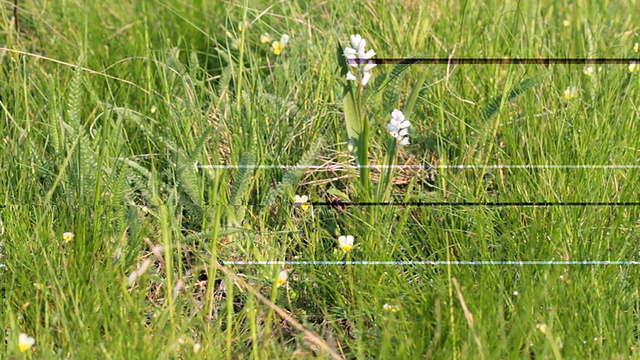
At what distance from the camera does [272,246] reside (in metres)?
1.88

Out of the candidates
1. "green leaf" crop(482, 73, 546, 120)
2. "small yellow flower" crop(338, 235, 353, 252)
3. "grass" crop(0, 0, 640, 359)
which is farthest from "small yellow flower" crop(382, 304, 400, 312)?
"green leaf" crop(482, 73, 546, 120)

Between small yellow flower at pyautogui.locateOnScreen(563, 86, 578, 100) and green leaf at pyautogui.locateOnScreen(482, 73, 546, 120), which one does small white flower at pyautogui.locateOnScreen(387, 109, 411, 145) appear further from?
small yellow flower at pyautogui.locateOnScreen(563, 86, 578, 100)

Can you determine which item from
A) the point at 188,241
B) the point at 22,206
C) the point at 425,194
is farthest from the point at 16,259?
the point at 425,194

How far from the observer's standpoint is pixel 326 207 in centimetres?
198

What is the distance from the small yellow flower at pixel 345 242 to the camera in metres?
1.78

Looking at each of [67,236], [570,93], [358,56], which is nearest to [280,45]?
[358,56]

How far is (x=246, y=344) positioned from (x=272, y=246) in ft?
0.83

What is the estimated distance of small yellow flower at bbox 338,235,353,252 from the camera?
1.78 meters

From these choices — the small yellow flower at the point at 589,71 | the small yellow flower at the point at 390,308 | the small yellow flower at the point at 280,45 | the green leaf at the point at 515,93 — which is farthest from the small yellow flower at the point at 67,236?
the small yellow flower at the point at 589,71

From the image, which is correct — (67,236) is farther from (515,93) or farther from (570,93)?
(570,93)

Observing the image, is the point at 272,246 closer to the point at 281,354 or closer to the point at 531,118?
the point at 281,354

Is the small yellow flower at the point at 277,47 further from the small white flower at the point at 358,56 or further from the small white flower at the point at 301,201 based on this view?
the small white flower at the point at 301,201

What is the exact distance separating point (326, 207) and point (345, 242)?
195 mm

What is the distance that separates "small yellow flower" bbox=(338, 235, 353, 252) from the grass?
0.03 m
